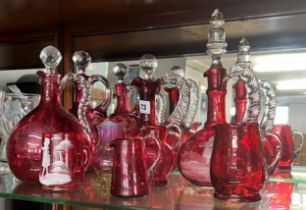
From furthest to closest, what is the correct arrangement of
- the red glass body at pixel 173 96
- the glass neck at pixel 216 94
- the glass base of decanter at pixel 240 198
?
the red glass body at pixel 173 96, the glass neck at pixel 216 94, the glass base of decanter at pixel 240 198

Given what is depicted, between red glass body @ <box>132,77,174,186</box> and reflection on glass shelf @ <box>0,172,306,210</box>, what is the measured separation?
0.02m

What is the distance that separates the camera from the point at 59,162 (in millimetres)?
555

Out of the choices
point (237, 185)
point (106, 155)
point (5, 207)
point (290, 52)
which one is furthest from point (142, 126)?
point (5, 207)

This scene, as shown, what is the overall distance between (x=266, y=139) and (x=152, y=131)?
0.18 metres

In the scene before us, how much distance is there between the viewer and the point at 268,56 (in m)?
0.71

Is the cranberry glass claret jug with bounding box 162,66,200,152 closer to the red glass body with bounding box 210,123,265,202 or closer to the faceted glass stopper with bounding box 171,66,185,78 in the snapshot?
the faceted glass stopper with bounding box 171,66,185,78

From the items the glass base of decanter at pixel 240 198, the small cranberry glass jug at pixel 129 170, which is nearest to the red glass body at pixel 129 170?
the small cranberry glass jug at pixel 129 170

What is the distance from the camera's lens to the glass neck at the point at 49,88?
2.08ft

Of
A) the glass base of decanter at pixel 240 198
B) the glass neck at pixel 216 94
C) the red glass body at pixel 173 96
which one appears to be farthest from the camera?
the red glass body at pixel 173 96

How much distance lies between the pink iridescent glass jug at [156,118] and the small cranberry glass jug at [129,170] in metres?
0.05

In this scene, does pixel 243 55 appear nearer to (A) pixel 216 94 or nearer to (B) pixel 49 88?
(A) pixel 216 94

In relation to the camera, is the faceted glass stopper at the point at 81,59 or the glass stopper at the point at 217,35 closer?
the glass stopper at the point at 217,35

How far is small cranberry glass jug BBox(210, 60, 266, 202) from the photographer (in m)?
0.50

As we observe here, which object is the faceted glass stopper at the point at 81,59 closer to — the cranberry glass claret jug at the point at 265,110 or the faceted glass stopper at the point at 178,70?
the faceted glass stopper at the point at 178,70
